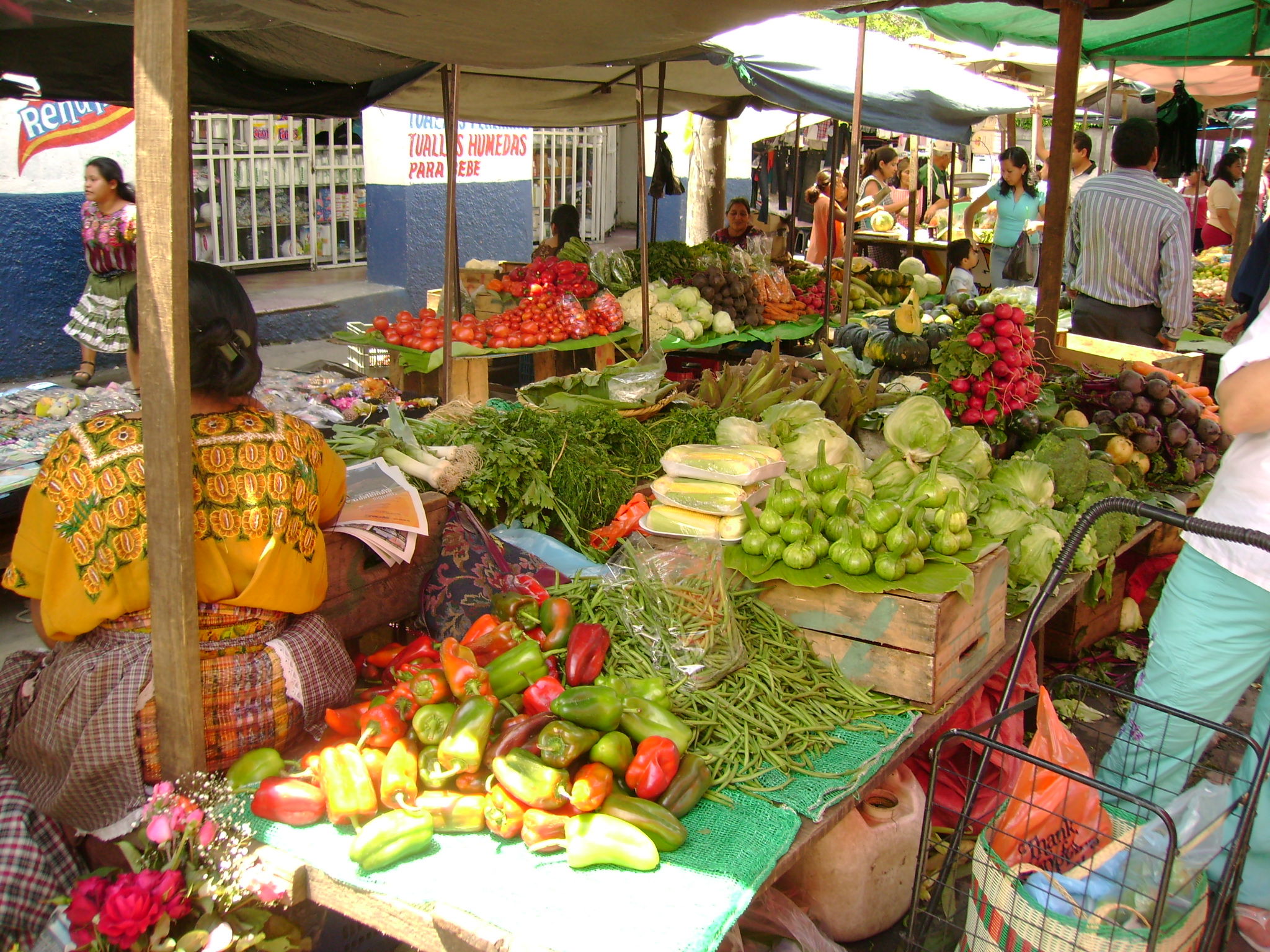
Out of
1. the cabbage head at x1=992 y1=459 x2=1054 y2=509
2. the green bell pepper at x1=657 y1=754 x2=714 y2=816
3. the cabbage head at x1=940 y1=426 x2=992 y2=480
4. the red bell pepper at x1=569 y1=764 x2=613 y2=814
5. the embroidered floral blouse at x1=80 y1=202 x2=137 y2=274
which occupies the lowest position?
the green bell pepper at x1=657 y1=754 x2=714 y2=816

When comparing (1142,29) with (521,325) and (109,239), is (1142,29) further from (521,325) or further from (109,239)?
(109,239)

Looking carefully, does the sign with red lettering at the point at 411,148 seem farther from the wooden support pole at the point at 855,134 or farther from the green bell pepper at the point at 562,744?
the green bell pepper at the point at 562,744

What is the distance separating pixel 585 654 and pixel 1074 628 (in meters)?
2.85

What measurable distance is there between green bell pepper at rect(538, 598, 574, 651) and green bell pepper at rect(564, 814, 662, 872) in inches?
29.9

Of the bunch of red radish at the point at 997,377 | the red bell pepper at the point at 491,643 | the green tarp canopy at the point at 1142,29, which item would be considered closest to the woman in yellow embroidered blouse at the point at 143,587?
the red bell pepper at the point at 491,643

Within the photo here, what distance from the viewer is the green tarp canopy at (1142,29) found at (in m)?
8.98

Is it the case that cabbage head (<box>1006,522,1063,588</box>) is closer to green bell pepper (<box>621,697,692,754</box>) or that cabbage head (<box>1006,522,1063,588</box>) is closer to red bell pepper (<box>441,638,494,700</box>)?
green bell pepper (<box>621,697,692,754</box>)

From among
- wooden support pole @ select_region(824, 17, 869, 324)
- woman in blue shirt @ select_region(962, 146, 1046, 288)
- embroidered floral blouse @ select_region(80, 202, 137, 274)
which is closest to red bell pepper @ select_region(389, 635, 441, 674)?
wooden support pole @ select_region(824, 17, 869, 324)

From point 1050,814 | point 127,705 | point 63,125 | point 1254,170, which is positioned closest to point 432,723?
point 127,705

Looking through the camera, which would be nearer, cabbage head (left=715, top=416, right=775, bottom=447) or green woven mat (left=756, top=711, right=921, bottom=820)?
green woven mat (left=756, top=711, right=921, bottom=820)

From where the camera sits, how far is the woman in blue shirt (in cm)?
1092

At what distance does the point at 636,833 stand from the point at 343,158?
1051 centimetres

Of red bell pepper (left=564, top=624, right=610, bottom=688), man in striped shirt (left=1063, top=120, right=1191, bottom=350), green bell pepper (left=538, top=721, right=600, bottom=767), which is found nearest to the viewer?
green bell pepper (left=538, top=721, right=600, bottom=767)

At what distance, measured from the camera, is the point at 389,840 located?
2189 millimetres
